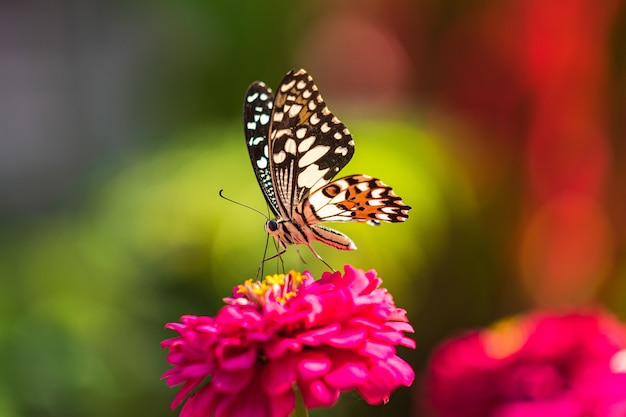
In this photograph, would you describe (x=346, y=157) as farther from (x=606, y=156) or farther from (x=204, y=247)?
(x=606, y=156)

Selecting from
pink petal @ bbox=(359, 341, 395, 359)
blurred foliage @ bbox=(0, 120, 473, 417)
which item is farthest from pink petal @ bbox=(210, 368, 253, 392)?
blurred foliage @ bbox=(0, 120, 473, 417)

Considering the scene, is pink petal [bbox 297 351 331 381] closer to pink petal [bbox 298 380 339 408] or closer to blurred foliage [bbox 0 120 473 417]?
pink petal [bbox 298 380 339 408]

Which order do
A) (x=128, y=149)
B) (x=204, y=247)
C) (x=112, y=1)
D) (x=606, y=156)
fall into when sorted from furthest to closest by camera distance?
(x=112, y=1) → (x=128, y=149) → (x=606, y=156) → (x=204, y=247)

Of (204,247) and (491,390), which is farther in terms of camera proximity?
(204,247)

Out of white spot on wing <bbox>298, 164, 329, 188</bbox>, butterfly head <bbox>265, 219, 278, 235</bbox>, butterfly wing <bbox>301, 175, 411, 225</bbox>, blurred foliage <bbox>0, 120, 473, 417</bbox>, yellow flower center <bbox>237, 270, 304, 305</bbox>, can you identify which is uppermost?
white spot on wing <bbox>298, 164, 329, 188</bbox>

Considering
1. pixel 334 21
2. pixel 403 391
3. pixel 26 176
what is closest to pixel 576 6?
pixel 334 21

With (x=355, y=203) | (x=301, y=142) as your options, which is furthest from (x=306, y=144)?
(x=355, y=203)
